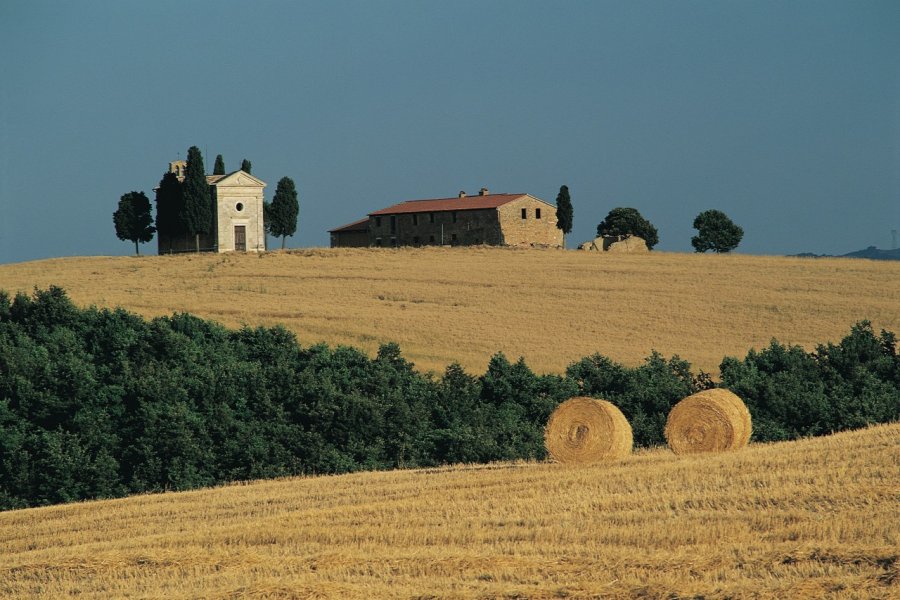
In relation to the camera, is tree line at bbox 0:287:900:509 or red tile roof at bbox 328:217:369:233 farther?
red tile roof at bbox 328:217:369:233

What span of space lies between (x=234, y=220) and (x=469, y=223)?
18.6 meters

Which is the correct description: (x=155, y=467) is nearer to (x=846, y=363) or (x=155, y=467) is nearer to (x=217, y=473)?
(x=217, y=473)

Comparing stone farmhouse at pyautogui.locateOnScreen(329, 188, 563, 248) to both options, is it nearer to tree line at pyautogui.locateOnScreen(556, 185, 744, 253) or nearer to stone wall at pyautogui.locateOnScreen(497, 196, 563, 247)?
stone wall at pyautogui.locateOnScreen(497, 196, 563, 247)

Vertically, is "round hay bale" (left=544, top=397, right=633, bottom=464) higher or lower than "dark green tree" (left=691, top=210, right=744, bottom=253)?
lower

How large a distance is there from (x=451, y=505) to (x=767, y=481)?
495cm

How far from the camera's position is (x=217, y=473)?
31.3m

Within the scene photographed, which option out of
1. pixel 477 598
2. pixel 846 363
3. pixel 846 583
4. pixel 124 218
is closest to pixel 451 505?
pixel 477 598

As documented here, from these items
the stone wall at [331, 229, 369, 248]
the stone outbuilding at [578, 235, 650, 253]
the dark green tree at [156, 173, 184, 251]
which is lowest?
the stone outbuilding at [578, 235, 650, 253]

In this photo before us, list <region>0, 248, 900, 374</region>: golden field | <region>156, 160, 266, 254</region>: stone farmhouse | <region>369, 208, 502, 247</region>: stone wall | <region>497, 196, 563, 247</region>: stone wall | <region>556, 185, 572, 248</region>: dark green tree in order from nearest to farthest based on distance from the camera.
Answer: <region>0, 248, 900, 374</region>: golden field
<region>156, 160, 266, 254</region>: stone farmhouse
<region>497, 196, 563, 247</region>: stone wall
<region>369, 208, 502, 247</region>: stone wall
<region>556, 185, 572, 248</region>: dark green tree

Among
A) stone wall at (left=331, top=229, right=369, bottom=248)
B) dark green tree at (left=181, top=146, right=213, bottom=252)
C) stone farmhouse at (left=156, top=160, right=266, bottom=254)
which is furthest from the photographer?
stone wall at (left=331, top=229, right=369, bottom=248)

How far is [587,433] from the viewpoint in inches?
953

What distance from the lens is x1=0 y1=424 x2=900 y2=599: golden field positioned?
546 inches

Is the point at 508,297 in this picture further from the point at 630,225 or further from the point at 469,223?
the point at 630,225

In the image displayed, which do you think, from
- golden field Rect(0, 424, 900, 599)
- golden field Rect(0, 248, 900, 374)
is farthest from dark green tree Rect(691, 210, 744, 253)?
golden field Rect(0, 424, 900, 599)
